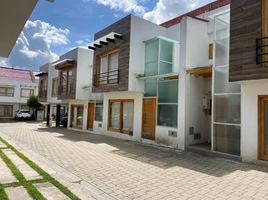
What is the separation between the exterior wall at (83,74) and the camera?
64.1ft

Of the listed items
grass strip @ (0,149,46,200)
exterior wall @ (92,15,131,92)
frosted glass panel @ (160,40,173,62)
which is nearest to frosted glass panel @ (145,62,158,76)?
frosted glass panel @ (160,40,173,62)

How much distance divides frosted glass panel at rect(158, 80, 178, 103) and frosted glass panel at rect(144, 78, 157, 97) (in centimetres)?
38

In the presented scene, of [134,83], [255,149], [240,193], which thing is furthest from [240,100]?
[134,83]

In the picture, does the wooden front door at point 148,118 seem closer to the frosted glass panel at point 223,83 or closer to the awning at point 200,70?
the awning at point 200,70

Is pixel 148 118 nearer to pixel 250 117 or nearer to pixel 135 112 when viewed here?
pixel 135 112

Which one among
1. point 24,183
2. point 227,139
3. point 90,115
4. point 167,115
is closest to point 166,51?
point 167,115

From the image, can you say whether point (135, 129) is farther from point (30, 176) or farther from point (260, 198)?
point (260, 198)

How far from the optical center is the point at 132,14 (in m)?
13.8

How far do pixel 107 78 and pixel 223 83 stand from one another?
8382 millimetres

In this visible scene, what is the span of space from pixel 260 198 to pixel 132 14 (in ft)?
38.2

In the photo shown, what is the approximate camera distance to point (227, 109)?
9.32 meters

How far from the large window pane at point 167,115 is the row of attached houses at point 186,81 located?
0.05m

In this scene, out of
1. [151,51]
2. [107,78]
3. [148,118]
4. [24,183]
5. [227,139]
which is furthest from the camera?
[107,78]

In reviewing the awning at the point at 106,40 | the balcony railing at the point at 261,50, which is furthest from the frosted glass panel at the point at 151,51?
the balcony railing at the point at 261,50
